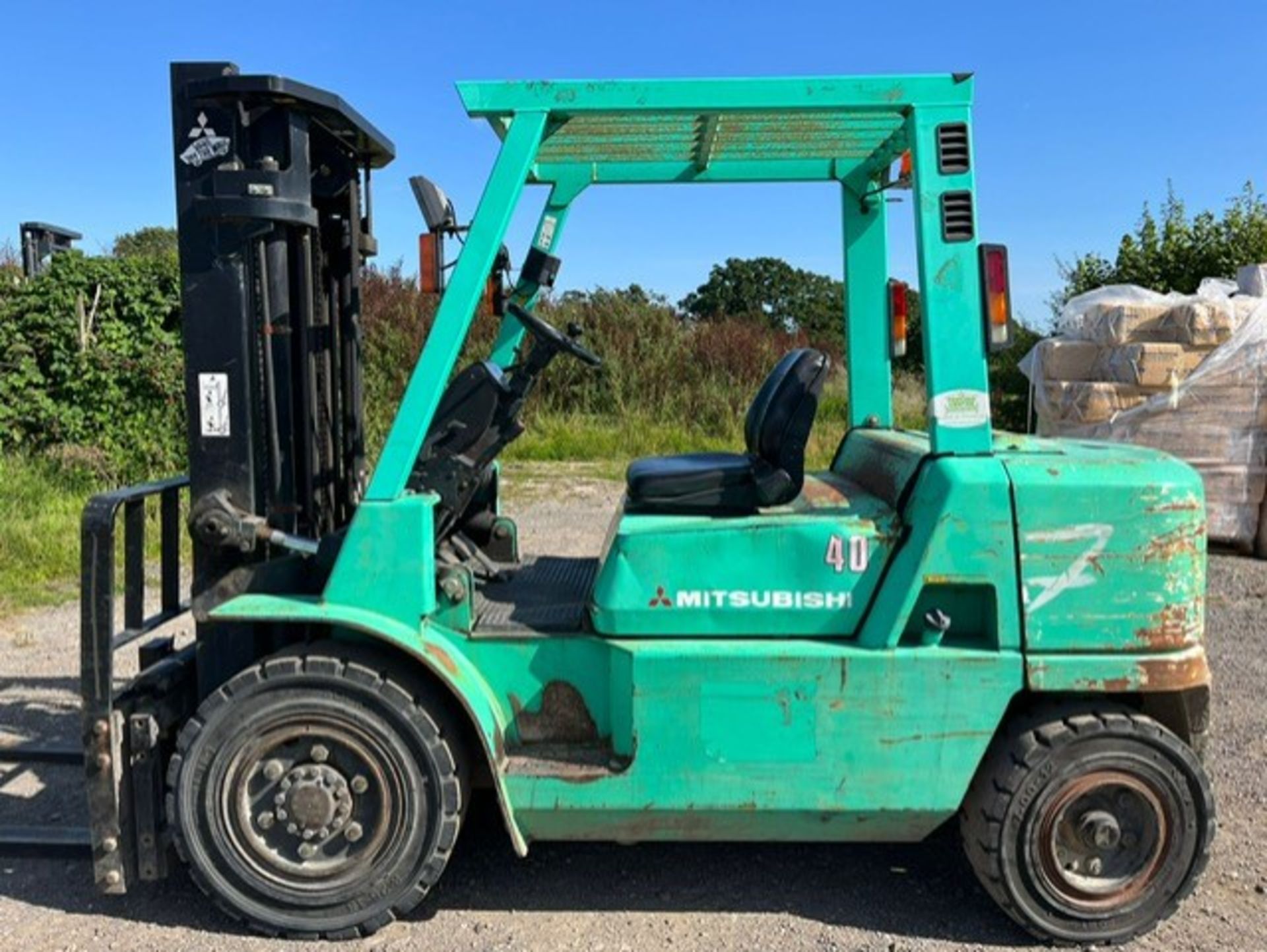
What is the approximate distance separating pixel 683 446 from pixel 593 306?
3806mm

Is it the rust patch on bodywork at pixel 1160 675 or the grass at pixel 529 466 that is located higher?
the grass at pixel 529 466

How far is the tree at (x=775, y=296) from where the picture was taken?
2200 cm

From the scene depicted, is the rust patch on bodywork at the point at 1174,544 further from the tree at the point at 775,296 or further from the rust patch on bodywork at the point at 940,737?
the tree at the point at 775,296

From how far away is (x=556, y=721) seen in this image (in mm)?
3498

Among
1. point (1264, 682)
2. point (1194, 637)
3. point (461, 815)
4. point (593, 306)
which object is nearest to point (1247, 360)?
point (1264, 682)

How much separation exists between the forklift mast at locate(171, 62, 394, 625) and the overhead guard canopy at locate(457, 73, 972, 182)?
2.43 feet

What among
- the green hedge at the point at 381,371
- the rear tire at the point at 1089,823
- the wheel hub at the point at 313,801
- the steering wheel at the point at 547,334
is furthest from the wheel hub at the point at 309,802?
the green hedge at the point at 381,371

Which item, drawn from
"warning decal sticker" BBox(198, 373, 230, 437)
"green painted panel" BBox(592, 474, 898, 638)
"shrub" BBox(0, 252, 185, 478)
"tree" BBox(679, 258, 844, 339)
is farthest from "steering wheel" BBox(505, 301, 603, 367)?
"tree" BBox(679, 258, 844, 339)

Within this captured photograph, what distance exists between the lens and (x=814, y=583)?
3.35m

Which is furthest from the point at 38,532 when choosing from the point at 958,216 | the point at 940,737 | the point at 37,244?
the point at 958,216

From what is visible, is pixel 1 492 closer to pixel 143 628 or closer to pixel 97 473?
pixel 97 473

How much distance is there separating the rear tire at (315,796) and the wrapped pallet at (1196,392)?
8.14 meters

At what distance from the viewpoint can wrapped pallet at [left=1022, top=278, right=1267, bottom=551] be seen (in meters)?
Answer: 9.35

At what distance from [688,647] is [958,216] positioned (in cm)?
156
